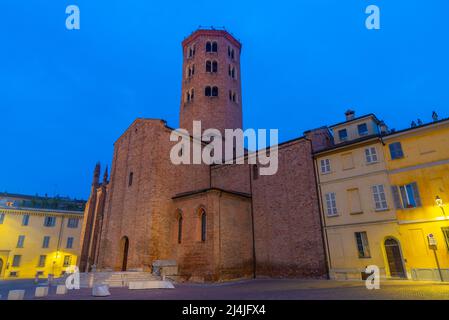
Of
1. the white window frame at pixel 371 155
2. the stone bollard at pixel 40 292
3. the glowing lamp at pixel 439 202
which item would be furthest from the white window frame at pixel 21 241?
the glowing lamp at pixel 439 202

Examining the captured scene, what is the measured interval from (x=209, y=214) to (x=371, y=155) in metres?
12.1

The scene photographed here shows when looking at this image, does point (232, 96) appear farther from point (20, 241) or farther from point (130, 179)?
point (20, 241)

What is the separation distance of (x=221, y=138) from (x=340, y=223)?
16784 mm

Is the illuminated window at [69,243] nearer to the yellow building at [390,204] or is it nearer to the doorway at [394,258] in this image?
the yellow building at [390,204]

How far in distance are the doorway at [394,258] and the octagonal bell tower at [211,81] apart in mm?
20439

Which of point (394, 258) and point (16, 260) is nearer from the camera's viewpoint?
point (394, 258)

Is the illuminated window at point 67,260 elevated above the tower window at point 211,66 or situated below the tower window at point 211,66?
below

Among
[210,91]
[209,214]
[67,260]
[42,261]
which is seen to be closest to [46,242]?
[42,261]

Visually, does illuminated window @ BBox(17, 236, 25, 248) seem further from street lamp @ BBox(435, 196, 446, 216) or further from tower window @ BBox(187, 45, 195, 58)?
street lamp @ BBox(435, 196, 446, 216)

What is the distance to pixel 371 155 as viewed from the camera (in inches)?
738

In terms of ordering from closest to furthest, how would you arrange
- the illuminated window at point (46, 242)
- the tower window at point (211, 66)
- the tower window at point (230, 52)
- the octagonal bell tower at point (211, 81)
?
the octagonal bell tower at point (211, 81) → the tower window at point (211, 66) → the tower window at point (230, 52) → the illuminated window at point (46, 242)

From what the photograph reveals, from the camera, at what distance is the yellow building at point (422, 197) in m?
15.2
